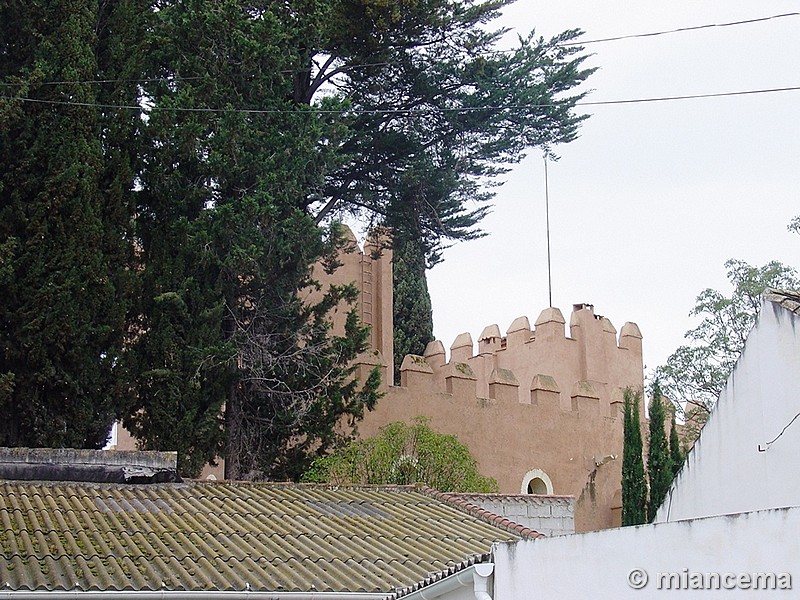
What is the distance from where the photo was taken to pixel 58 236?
17625mm

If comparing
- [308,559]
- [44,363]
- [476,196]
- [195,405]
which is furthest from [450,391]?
[308,559]

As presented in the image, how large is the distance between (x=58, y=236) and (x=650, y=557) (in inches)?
512

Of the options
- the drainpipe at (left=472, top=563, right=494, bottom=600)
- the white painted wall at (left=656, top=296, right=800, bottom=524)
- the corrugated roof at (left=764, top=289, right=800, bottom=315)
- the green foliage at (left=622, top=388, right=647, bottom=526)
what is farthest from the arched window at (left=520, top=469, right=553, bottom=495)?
the drainpipe at (left=472, top=563, right=494, bottom=600)

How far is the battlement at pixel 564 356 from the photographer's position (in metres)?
27.0

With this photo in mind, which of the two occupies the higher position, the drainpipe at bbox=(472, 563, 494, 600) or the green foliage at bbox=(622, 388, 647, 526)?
the green foliage at bbox=(622, 388, 647, 526)

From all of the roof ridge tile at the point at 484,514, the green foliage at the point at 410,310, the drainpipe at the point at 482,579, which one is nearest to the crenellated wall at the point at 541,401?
the green foliage at the point at 410,310

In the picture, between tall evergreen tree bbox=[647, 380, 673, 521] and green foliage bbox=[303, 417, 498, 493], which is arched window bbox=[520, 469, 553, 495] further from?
green foliage bbox=[303, 417, 498, 493]

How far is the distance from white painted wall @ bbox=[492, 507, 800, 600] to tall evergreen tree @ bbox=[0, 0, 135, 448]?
35.6 feet

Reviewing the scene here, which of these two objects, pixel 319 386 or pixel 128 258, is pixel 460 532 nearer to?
pixel 319 386

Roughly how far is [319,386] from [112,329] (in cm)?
378

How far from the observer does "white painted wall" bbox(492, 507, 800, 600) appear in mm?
6180

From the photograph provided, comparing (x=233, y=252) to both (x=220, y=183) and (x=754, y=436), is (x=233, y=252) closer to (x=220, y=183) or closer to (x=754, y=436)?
(x=220, y=183)

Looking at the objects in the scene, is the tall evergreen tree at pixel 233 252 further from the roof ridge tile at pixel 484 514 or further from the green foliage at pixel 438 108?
the roof ridge tile at pixel 484 514

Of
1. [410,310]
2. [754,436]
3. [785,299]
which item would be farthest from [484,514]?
[410,310]
